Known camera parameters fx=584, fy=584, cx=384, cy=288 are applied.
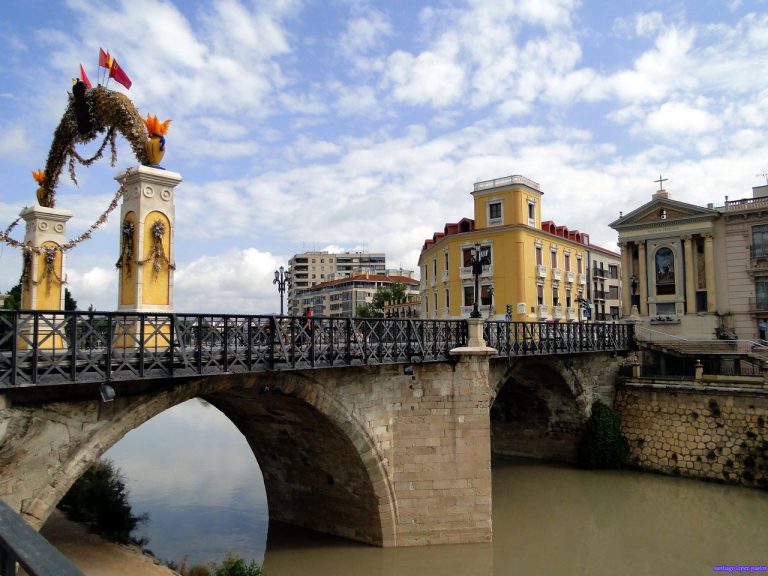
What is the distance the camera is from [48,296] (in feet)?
46.9

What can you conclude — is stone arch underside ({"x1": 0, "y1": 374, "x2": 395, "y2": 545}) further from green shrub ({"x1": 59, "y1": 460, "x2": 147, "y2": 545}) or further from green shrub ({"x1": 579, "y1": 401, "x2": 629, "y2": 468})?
green shrub ({"x1": 579, "y1": 401, "x2": 629, "y2": 468})

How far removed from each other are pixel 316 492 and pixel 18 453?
10.1 metres

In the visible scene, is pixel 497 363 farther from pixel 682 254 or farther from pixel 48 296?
pixel 682 254

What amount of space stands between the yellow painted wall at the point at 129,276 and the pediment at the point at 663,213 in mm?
28590

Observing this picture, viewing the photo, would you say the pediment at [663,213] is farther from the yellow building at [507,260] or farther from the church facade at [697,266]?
the yellow building at [507,260]

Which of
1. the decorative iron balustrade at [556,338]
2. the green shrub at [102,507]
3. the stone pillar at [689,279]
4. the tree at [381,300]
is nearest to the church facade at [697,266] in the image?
the stone pillar at [689,279]

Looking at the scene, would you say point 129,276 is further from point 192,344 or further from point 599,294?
point 599,294

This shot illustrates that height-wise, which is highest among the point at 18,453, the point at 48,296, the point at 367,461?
the point at 48,296

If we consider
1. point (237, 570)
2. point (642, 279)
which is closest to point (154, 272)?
point (237, 570)

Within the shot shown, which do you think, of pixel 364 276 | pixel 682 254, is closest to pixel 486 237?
pixel 682 254

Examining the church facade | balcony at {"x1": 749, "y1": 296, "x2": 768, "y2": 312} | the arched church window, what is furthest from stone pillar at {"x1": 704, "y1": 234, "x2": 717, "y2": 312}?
the arched church window

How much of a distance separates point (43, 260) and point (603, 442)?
22687 millimetres

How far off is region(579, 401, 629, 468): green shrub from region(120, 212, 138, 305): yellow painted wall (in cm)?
2125

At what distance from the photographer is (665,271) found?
3241 centimetres
